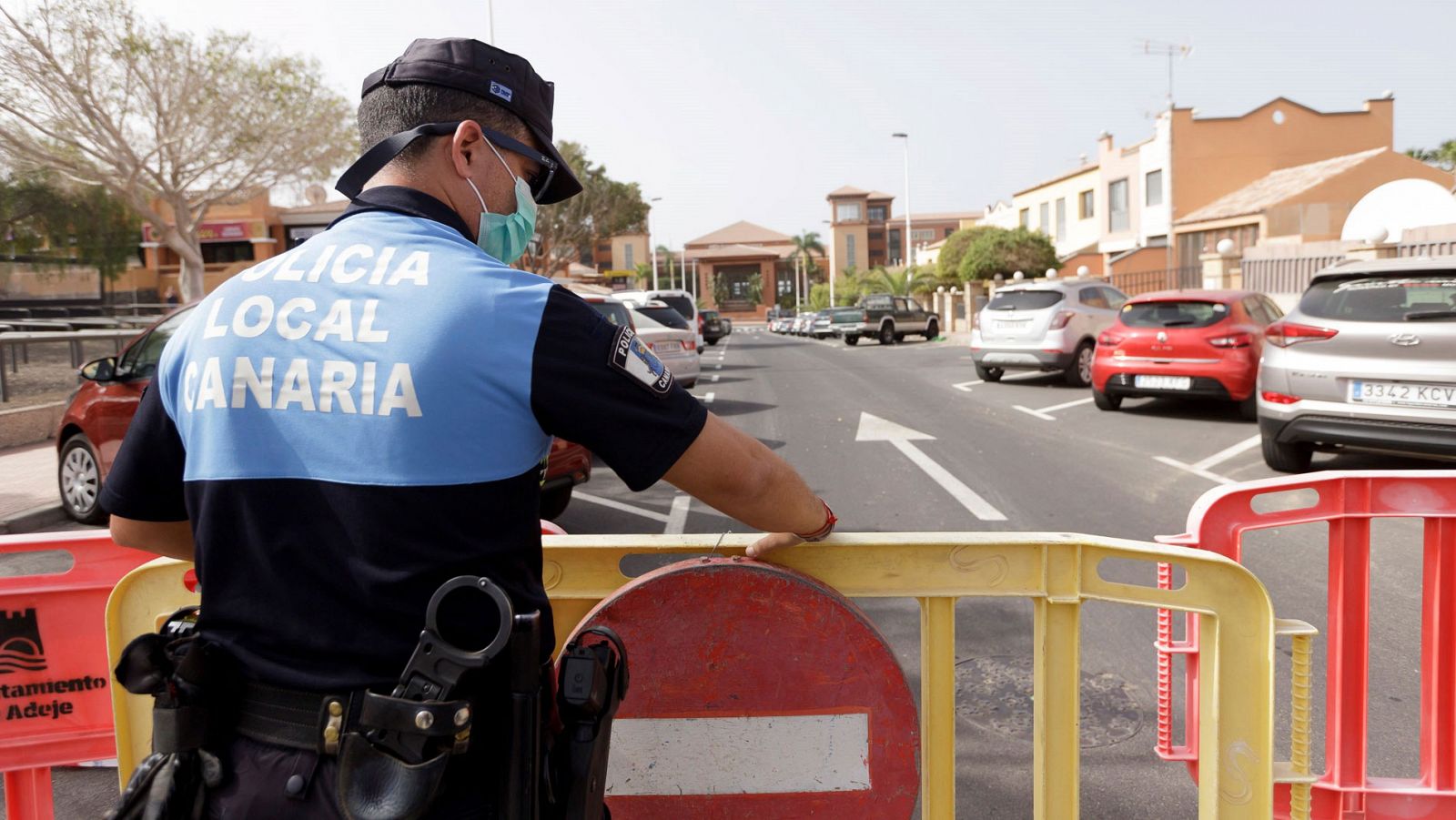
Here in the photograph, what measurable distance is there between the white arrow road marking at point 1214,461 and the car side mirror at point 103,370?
818 cm

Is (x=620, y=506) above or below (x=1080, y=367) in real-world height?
below

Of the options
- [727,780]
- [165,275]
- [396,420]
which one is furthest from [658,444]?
[165,275]

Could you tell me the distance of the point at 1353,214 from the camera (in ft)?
102

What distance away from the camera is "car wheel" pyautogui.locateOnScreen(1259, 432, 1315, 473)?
8.78 meters

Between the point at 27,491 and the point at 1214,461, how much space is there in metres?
10.4

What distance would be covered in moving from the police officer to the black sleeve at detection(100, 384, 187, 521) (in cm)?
6

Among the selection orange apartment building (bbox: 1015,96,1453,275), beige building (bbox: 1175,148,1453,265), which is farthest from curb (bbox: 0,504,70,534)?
orange apartment building (bbox: 1015,96,1453,275)

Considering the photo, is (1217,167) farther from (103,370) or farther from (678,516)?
(103,370)

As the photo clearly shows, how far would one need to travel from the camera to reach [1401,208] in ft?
96.5

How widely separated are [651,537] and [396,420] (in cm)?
102

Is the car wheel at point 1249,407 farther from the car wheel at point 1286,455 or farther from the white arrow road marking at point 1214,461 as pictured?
the car wheel at point 1286,455

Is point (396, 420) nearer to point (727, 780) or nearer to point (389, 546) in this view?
point (389, 546)

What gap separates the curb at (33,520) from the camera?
8258mm

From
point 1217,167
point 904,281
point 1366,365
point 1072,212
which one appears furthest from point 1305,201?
point 1366,365
